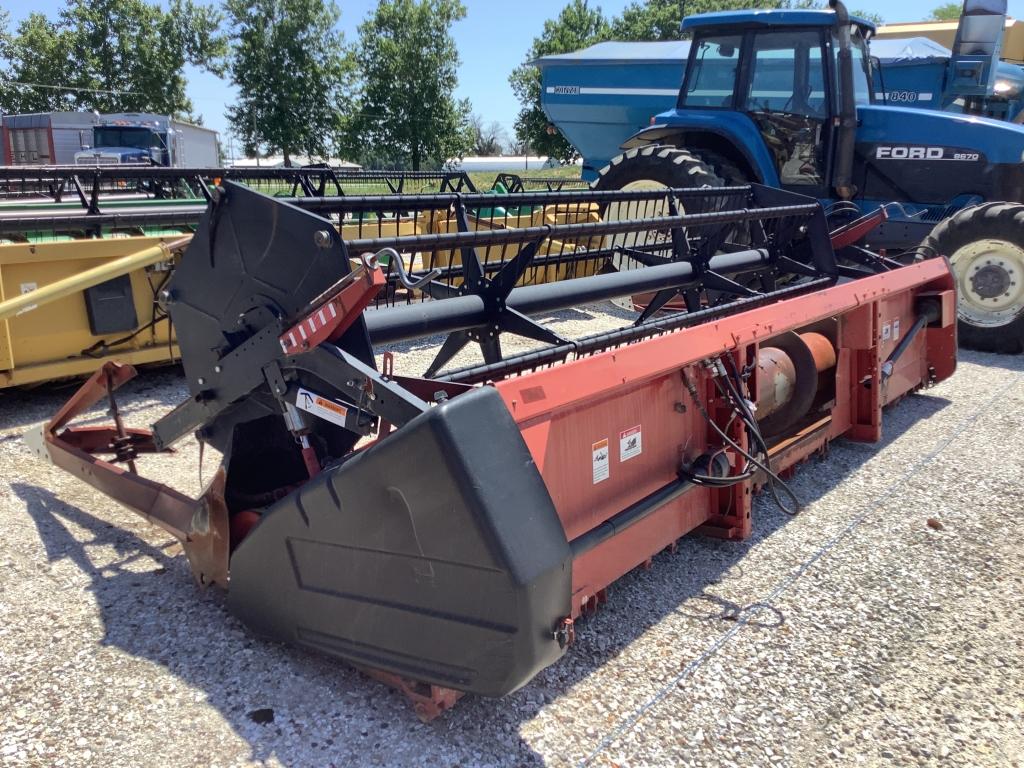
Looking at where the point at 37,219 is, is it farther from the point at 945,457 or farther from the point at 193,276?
the point at 945,457

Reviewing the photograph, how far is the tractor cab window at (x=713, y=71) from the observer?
300 inches

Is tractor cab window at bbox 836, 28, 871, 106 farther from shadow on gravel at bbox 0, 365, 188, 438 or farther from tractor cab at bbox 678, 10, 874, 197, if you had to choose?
shadow on gravel at bbox 0, 365, 188, 438

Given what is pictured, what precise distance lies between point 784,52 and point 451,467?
658 centimetres

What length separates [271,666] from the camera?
2471mm

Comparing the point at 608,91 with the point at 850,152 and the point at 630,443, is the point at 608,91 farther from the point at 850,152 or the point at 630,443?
the point at 630,443

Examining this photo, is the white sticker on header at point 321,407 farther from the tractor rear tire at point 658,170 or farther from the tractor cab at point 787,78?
the tractor cab at point 787,78

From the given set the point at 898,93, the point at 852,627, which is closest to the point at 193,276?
the point at 852,627

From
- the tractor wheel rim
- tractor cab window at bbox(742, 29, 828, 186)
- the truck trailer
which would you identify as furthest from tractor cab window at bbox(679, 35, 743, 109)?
the truck trailer

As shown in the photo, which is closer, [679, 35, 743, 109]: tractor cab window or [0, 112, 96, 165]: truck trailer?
[679, 35, 743, 109]: tractor cab window

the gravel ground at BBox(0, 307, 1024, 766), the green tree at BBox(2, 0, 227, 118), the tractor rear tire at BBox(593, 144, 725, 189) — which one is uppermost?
the green tree at BBox(2, 0, 227, 118)

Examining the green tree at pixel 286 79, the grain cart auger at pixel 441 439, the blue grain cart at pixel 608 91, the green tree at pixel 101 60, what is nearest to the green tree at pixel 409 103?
the green tree at pixel 286 79

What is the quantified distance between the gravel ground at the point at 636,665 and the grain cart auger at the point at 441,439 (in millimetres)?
153

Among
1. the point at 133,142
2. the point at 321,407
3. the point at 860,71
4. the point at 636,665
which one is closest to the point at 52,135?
the point at 133,142

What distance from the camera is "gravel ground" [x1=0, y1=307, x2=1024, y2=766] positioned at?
2.17 meters
